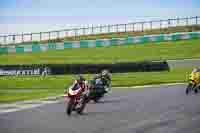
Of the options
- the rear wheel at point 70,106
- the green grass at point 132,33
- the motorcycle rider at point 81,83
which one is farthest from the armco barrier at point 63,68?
the rear wheel at point 70,106

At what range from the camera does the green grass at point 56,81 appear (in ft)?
97.1

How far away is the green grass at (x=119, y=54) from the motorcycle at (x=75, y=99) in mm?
27963

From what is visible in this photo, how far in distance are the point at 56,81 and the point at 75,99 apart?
18.3 m

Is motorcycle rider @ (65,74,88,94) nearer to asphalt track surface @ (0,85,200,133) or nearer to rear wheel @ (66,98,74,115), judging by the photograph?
rear wheel @ (66,98,74,115)

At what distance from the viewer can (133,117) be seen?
16516mm

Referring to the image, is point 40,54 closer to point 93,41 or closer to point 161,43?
point 93,41

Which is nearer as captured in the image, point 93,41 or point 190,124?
point 190,124

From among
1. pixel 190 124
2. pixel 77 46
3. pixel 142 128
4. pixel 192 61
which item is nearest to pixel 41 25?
pixel 142 128

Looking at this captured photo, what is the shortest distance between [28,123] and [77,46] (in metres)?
42.7

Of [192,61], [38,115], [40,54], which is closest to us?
[38,115]

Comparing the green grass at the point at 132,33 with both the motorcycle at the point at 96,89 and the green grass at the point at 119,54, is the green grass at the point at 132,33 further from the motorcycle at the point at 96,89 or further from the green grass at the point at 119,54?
the motorcycle at the point at 96,89

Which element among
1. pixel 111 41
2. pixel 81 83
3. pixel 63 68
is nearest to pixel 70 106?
pixel 81 83

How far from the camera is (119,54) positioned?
2080 inches

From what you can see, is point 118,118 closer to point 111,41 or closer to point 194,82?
point 194,82
